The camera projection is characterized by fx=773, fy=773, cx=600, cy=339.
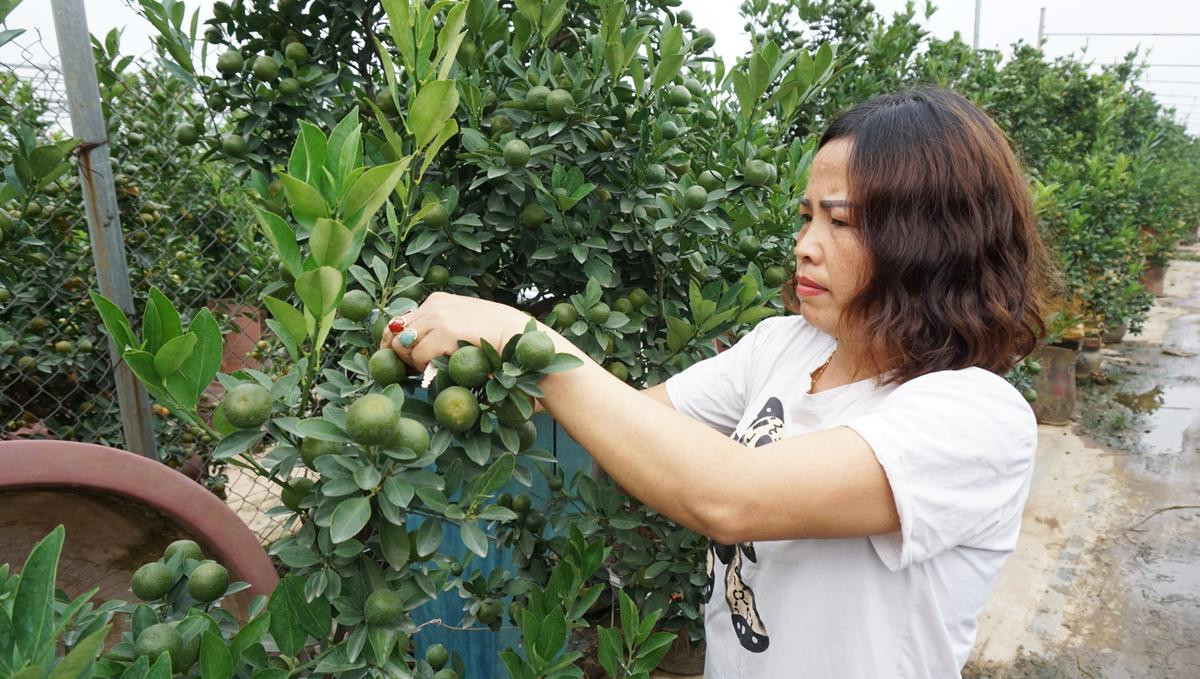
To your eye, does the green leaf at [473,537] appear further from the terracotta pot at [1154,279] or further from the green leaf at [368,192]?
the terracotta pot at [1154,279]

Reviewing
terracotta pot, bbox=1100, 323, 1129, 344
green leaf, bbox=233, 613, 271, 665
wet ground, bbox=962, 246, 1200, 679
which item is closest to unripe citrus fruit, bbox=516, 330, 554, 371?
green leaf, bbox=233, 613, 271, 665

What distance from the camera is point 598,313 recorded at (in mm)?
1309

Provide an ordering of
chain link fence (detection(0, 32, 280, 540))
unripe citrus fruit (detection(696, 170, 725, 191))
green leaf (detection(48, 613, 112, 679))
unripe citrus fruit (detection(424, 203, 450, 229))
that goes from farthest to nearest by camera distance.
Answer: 1. chain link fence (detection(0, 32, 280, 540))
2. unripe citrus fruit (detection(696, 170, 725, 191))
3. unripe citrus fruit (detection(424, 203, 450, 229))
4. green leaf (detection(48, 613, 112, 679))

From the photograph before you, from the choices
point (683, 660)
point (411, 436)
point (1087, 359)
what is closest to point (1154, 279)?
point (1087, 359)

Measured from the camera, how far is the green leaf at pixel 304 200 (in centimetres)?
75

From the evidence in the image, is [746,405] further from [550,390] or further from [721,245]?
[550,390]

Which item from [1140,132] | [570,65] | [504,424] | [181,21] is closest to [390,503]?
[504,424]

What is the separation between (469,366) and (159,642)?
1.40 ft

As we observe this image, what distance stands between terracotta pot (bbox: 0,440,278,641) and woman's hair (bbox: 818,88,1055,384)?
103cm

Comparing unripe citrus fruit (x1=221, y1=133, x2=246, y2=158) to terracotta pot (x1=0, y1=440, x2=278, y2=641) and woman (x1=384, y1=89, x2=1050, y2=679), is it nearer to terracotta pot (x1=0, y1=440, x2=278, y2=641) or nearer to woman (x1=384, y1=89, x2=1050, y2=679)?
terracotta pot (x1=0, y1=440, x2=278, y2=641)

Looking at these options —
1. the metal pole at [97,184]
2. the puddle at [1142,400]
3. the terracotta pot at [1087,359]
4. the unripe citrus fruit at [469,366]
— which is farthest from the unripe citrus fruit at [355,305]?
the terracotta pot at [1087,359]

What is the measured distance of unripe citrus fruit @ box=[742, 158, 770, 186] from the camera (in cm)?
148

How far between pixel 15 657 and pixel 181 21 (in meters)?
1.38

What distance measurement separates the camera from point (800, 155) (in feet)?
6.07
